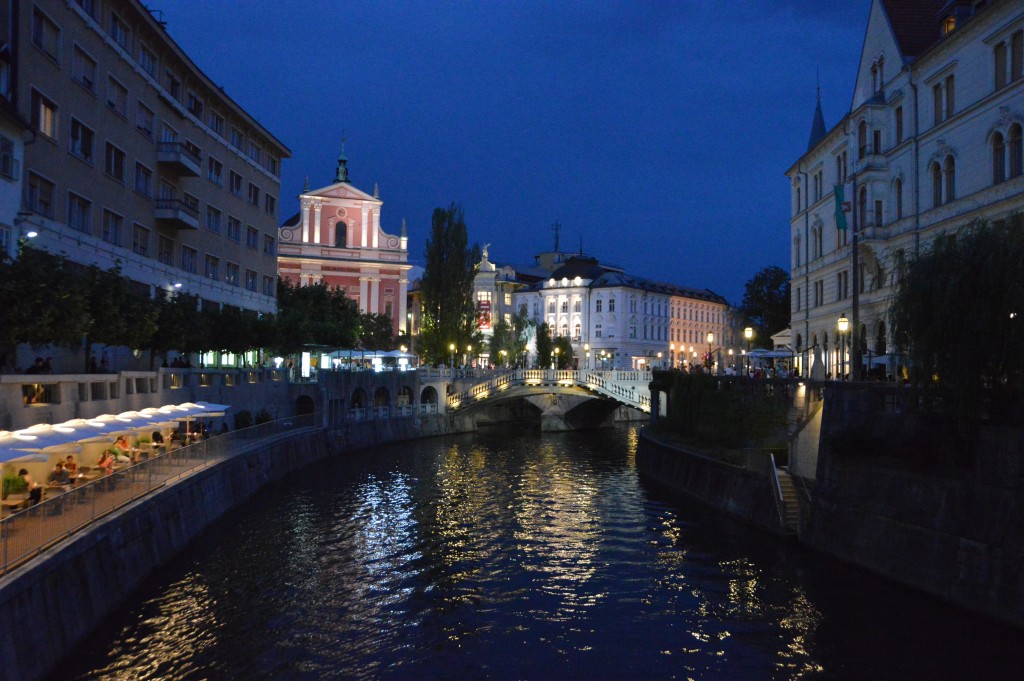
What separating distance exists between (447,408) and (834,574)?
55.6 m

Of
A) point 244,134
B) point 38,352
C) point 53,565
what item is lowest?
point 53,565

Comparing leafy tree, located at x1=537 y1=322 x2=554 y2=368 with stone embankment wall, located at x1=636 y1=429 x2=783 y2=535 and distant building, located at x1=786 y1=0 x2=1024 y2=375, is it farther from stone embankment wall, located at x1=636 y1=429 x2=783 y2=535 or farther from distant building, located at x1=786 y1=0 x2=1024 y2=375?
stone embankment wall, located at x1=636 y1=429 x2=783 y2=535

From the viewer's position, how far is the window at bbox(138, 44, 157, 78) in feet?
158

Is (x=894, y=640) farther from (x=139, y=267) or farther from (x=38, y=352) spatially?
(x=139, y=267)

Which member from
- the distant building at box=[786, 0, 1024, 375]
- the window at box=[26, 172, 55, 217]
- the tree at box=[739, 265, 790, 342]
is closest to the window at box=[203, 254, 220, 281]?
the window at box=[26, 172, 55, 217]

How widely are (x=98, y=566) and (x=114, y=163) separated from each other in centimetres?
3052

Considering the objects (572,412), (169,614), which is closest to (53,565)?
(169,614)

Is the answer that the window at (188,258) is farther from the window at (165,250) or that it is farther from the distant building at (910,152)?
the distant building at (910,152)

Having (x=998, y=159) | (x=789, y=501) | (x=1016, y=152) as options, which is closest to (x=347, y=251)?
(x=998, y=159)

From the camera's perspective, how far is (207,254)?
57.8 m

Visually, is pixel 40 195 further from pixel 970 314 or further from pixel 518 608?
pixel 970 314

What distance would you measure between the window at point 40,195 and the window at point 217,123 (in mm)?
22160

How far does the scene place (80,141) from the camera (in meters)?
40.7

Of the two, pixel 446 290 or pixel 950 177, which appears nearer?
pixel 950 177
